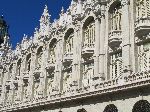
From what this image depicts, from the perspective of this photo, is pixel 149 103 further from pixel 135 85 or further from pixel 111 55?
pixel 111 55

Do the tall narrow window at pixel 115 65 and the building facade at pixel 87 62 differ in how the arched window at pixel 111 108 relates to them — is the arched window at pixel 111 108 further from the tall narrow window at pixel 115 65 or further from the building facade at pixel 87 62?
the tall narrow window at pixel 115 65

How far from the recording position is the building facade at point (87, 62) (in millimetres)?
33469

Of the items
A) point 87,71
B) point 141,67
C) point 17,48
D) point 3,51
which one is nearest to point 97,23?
point 87,71

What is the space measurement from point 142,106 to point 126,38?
7.94 m

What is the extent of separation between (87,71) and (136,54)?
25.7 feet

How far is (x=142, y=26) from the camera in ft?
115

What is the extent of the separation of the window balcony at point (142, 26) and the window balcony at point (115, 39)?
244 centimetres

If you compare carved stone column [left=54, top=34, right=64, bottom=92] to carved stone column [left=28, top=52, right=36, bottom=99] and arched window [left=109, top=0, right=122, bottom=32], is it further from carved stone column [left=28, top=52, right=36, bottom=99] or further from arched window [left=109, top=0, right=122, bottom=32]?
arched window [left=109, top=0, right=122, bottom=32]

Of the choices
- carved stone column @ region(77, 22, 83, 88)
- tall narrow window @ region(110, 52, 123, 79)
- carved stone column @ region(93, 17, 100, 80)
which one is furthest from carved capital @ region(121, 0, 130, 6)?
carved stone column @ region(77, 22, 83, 88)

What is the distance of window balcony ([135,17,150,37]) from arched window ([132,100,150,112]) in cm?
769

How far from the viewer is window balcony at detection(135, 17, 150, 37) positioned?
34906 millimetres

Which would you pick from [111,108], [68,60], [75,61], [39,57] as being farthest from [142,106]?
[39,57]

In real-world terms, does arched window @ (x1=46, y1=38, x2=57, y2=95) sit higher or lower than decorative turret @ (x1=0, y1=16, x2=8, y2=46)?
lower

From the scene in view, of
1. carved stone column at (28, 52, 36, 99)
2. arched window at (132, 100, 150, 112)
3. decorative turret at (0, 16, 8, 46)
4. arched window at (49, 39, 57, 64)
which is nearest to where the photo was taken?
arched window at (132, 100, 150, 112)
